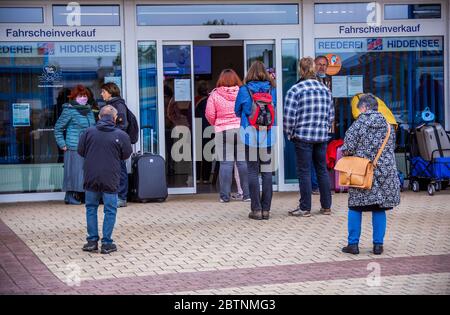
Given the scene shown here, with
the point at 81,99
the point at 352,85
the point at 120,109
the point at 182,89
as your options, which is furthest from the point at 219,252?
the point at 352,85

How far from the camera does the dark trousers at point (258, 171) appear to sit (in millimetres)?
11734

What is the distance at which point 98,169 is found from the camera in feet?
31.9

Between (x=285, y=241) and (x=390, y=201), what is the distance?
151cm

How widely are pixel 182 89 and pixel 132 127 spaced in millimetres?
1519

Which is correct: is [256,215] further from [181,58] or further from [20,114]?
[20,114]

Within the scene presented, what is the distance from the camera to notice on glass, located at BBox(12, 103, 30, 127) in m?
14.3

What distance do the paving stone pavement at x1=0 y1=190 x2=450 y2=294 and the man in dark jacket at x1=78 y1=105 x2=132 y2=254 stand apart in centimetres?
35

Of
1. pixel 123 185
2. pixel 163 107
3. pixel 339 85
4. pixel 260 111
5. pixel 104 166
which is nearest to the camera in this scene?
pixel 104 166

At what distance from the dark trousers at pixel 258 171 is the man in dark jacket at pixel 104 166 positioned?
228 centimetres

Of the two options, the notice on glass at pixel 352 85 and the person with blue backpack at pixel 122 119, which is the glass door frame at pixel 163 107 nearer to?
the person with blue backpack at pixel 122 119

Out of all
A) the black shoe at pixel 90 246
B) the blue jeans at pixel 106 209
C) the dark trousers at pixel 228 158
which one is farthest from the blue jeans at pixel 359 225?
the dark trousers at pixel 228 158

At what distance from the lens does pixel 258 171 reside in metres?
11.8
